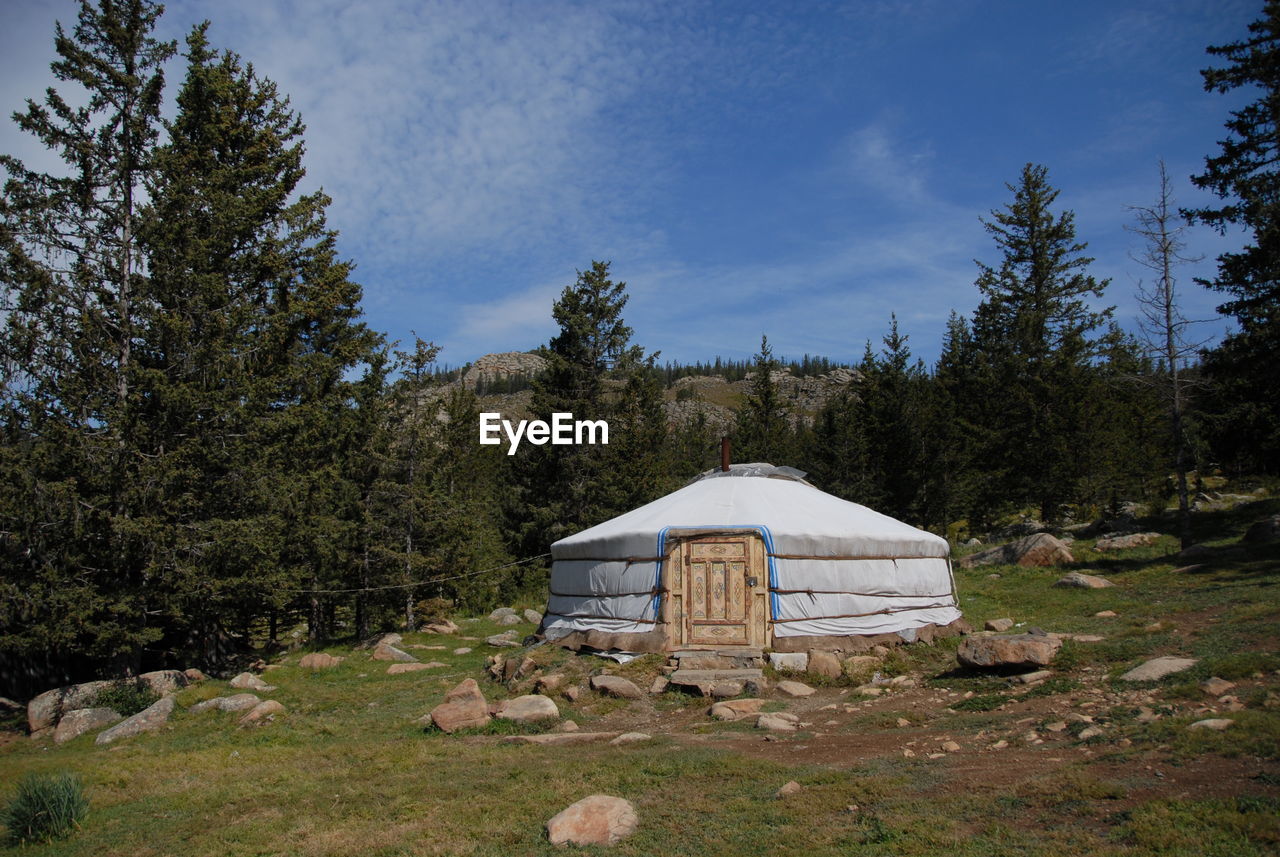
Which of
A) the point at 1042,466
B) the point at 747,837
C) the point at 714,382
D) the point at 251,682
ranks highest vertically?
the point at 714,382

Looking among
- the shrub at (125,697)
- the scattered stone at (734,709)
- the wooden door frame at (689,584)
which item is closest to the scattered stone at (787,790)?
the scattered stone at (734,709)

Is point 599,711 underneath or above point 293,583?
underneath

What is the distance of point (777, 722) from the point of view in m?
7.92

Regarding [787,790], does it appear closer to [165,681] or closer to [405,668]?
[405,668]

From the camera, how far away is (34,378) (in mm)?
11359

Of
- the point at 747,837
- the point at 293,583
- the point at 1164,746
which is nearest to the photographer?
the point at 747,837

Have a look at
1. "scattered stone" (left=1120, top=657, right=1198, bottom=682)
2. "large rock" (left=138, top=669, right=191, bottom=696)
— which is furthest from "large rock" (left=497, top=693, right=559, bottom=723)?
"scattered stone" (left=1120, top=657, right=1198, bottom=682)

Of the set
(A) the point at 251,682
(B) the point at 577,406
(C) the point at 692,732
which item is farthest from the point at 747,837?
(B) the point at 577,406

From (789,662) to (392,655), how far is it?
741 cm

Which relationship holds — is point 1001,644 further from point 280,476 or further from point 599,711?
point 280,476

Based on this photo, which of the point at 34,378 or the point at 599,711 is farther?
the point at 34,378

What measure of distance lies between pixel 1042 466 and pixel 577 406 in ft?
46.1

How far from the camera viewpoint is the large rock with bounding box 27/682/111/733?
1029 cm

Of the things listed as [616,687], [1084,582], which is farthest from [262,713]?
[1084,582]
